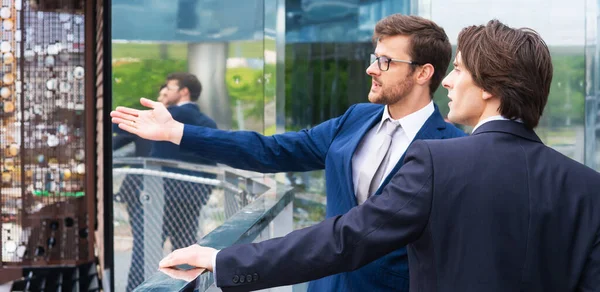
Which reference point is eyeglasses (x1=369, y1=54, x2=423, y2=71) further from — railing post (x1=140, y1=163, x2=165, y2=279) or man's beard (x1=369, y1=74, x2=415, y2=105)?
railing post (x1=140, y1=163, x2=165, y2=279)

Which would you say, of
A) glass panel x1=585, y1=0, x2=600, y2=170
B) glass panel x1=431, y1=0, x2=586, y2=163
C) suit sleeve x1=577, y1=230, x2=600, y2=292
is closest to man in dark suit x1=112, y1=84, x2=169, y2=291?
glass panel x1=431, y1=0, x2=586, y2=163

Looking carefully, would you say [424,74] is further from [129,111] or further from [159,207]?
[159,207]

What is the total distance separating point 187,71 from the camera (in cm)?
482

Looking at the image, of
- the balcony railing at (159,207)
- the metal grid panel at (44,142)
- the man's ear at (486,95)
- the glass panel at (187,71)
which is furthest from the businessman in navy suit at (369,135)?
the metal grid panel at (44,142)

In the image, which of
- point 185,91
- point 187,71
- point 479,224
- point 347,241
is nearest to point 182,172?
point 185,91

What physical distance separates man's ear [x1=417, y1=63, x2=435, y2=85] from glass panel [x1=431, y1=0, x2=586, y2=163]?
2104 millimetres

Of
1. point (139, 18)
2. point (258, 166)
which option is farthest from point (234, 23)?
point (258, 166)

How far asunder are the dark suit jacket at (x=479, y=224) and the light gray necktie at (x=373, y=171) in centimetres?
70

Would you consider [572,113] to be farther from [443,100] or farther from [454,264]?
[454,264]

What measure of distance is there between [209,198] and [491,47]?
3.34m

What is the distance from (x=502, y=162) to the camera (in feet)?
5.08

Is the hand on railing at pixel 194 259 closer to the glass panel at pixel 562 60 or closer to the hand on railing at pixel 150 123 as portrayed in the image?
the hand on railing at pixel 150 123

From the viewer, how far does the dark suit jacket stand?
152 centimetres

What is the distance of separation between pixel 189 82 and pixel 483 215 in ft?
11.3
